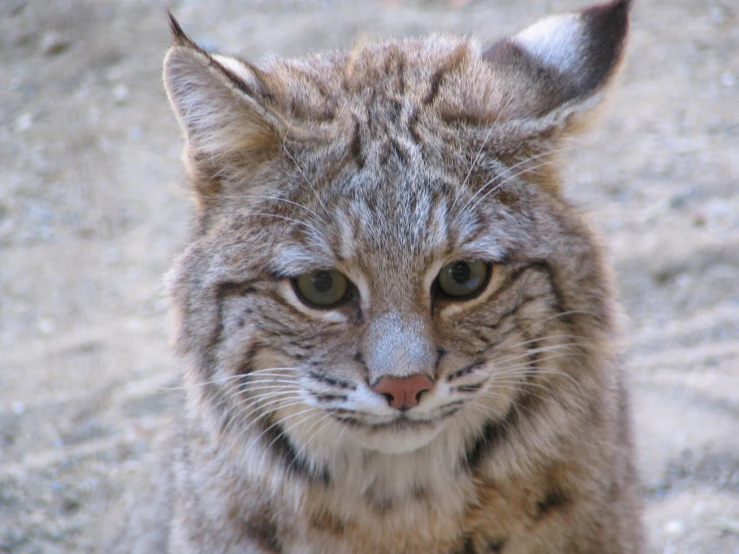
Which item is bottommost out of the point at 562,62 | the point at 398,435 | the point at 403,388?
the point at 398,435

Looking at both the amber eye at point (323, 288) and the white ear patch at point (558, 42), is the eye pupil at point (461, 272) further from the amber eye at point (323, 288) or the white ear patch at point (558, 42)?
the white ear patch at point (558, 42)

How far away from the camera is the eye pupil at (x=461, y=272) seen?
2924 mm

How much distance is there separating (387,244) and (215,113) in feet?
2.22

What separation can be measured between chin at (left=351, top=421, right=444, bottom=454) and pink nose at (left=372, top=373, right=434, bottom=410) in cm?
14

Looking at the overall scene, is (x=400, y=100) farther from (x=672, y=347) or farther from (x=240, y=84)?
(x=672, y=347)

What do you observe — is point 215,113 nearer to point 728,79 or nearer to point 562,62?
point 562,62

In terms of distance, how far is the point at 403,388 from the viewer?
2764mm

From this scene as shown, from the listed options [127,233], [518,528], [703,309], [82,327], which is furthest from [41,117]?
[518,528]

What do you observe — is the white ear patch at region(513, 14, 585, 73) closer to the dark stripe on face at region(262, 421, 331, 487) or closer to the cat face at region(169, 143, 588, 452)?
the cat face at region(169, 143, 588, 452)

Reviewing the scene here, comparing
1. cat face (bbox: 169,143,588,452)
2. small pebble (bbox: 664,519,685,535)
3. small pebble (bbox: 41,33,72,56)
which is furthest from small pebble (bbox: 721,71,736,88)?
small pebble (bbox: 41,33,72,56)

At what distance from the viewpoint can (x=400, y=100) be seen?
3.13 meters

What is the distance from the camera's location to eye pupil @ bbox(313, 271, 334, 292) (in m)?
2.96

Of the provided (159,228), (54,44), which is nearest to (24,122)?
(54,44)

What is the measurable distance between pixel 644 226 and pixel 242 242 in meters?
3.34
